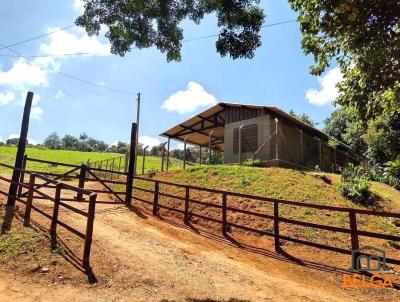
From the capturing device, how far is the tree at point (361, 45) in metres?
6.90

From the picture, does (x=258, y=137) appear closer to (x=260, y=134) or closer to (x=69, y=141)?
(x=260, y=134)

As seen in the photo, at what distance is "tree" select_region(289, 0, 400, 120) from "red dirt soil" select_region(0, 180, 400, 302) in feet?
14.5

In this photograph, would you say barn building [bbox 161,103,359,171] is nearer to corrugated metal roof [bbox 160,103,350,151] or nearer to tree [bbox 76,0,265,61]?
corrugated metal roof [bbox 160,103,350,151]

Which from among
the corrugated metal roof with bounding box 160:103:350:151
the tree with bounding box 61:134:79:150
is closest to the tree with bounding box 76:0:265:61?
the corrugated metal roof with bounding box 160:103:350:151

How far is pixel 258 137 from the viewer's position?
21609mm

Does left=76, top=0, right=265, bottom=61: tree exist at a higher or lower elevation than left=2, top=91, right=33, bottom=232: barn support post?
higher

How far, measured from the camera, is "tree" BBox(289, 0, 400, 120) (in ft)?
22.6

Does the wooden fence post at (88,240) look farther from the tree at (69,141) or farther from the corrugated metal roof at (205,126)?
the tree at (69,141)

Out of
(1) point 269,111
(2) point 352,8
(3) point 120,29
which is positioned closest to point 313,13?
(2) point 352,8

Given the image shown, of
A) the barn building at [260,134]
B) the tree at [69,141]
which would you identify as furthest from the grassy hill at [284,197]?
the tree at [69,141]

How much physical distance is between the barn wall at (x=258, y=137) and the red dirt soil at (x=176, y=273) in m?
10.9

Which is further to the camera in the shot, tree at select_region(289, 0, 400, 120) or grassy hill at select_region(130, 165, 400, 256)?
grassy hill at select_region(130, 165, 400, 256)

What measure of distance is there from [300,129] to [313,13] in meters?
16.6

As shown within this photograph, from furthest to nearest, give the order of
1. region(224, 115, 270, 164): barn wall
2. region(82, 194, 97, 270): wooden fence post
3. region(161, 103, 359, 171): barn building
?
region(224, 115, 270, 164): barn wall
region(161, 103, 359, 171): barn building
region(82, 194, 97, 270): wooden fence post
